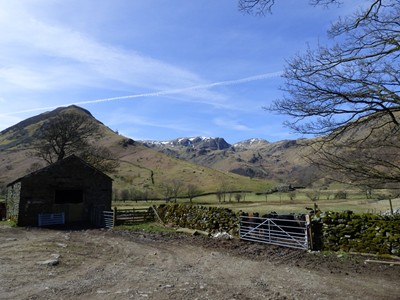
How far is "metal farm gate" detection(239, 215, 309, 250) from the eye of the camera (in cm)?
1468

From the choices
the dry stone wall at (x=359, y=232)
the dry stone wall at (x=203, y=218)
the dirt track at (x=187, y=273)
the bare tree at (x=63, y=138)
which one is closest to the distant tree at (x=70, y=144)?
→ the bare tree at (x=63, y=138)

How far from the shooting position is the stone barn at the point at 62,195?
2611cm

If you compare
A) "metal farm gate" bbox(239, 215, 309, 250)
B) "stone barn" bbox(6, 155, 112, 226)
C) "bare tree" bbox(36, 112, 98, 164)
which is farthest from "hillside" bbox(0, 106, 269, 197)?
"metal farm gate" bbox(239, 215, 309, 250)

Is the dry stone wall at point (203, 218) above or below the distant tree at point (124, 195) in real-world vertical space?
below

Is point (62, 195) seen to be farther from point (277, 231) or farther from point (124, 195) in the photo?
point (124, 195)

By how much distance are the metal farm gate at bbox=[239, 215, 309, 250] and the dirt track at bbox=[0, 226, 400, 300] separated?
71cm

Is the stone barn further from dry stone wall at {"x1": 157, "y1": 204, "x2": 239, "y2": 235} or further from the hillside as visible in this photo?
the hillside

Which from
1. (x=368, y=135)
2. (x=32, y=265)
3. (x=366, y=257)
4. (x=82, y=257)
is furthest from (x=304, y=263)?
(x=32, y=265)

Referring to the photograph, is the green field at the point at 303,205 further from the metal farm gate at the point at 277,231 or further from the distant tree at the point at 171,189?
the distant tree at the point at 171,189

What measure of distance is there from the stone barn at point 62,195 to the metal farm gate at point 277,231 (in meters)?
14.6

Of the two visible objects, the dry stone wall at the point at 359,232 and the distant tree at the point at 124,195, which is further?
the distant tree at the point at 124,195

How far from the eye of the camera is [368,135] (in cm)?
837

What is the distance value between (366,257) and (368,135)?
5909mm

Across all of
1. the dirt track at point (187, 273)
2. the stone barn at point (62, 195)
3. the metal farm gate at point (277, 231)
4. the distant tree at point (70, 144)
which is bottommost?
the dirt track at point (187, 273)
